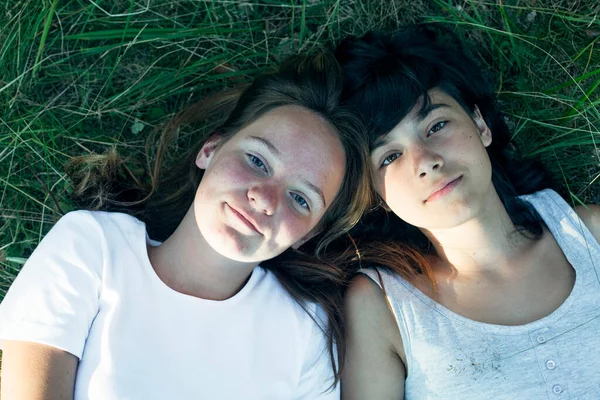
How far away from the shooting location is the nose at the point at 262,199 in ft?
9.23

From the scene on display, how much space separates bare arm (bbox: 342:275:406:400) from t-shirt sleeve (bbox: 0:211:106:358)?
1332 mm

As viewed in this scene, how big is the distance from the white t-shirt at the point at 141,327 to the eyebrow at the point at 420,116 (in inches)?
37.7

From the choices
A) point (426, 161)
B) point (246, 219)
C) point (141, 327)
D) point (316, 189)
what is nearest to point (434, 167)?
point (426, 161)

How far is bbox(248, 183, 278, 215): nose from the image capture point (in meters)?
2.81

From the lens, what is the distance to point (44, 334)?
9.37ft

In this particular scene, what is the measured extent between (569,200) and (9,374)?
3.29m

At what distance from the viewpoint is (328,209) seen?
135 inches

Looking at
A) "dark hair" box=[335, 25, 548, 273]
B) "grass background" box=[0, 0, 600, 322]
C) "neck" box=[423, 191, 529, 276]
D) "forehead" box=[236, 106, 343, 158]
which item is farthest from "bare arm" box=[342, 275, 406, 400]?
"grass background" box=[0, 0, 600, 322]

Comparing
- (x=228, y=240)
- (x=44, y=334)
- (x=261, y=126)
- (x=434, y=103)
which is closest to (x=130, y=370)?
(x=44, y=334)

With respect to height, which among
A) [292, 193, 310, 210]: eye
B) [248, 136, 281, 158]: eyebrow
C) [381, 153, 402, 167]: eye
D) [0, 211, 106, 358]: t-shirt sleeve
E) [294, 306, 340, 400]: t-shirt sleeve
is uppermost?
[248, 136, 281, 158]: eyebrow

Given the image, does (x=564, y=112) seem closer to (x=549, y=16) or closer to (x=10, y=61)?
(x=549, y=16)

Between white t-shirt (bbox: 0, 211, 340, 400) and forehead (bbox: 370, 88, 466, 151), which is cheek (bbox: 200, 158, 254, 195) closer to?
white t-shirt (bbox: 0, 211, 340, 400)

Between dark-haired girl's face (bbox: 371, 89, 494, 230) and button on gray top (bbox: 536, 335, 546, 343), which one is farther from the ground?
dark-haired girl's face (bbox: 371, 89, 494, 230)

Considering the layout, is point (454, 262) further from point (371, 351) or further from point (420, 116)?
point (420, 116)
